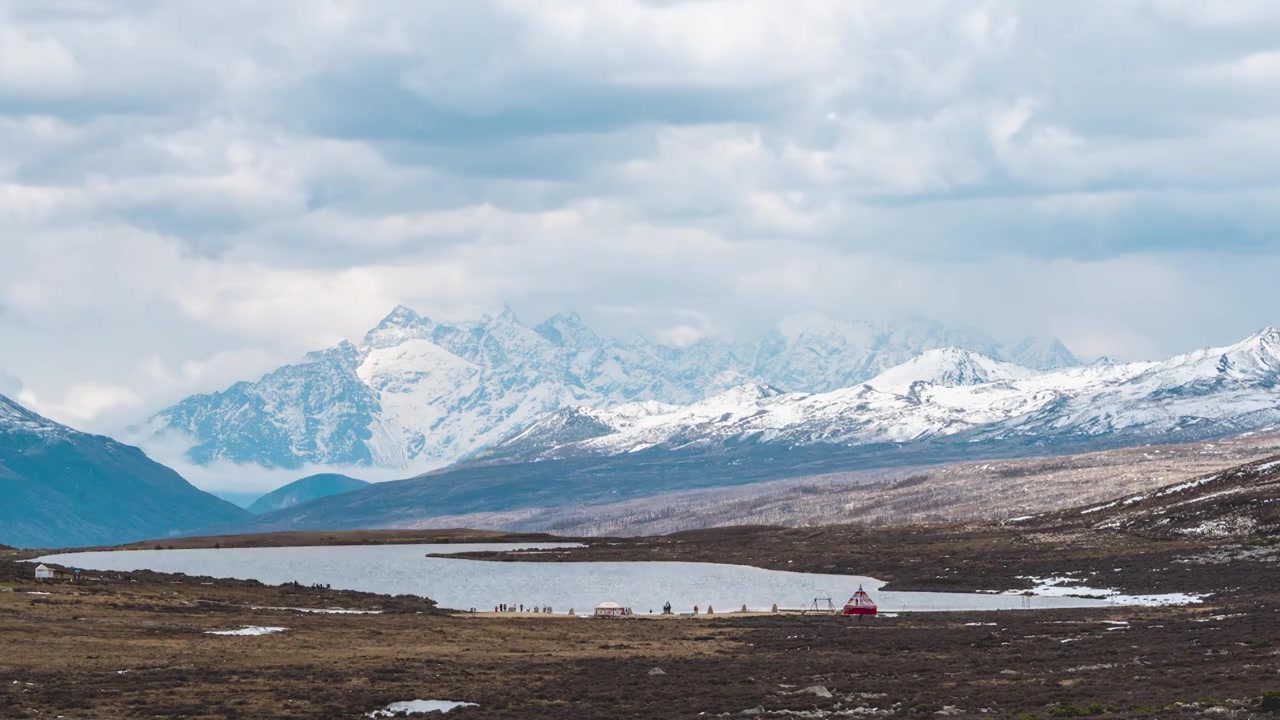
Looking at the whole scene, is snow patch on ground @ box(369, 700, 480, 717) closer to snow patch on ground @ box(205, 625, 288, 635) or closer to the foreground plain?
the foreground plain

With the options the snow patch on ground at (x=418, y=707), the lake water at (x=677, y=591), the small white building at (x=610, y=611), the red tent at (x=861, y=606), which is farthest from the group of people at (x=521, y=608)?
the snow patch on ground at (x=418, y=707)

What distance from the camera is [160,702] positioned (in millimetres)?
67625

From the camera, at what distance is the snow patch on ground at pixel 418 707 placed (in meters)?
68.2

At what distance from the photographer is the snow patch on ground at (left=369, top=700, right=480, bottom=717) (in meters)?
68.2

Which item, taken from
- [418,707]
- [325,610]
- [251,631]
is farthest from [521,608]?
[418,707]

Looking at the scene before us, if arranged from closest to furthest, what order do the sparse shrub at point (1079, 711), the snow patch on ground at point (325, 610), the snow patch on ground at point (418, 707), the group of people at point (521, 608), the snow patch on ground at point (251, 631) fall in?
the sparse shrub at point (1079, 711)
the snow patch on ground at point (418, 707)
the snow patch on ground at point (251, 631)
the snow patch on ground at point (325, 610)
the group of people at point (521, 608)

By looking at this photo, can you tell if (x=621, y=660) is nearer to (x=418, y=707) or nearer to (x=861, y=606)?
(x=418, y=707)

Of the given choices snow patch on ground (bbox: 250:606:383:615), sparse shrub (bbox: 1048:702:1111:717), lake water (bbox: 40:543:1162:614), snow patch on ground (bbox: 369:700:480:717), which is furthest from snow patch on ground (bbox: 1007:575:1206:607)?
snow patch on ground (bbox: 369:700:480:717)

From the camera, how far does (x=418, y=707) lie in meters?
70.1

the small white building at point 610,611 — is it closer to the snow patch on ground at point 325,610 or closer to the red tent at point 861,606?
the snow patch on ground at point 325,610

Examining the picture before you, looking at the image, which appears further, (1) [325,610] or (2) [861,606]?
(1) [325,610]

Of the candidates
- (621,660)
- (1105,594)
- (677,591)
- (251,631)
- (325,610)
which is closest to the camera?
(621,660)

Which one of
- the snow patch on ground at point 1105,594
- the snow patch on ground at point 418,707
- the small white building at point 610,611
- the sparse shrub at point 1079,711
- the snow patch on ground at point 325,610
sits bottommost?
the sparse shrub at point 1079,711

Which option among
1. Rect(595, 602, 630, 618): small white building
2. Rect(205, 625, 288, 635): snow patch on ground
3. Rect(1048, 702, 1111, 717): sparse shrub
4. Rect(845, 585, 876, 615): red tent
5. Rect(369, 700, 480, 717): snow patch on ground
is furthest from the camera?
Rect(595, 602, 630, 618): small white building
